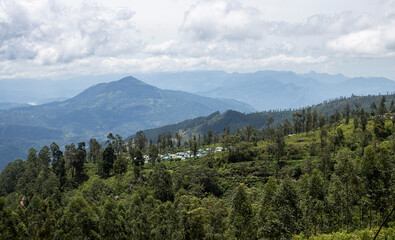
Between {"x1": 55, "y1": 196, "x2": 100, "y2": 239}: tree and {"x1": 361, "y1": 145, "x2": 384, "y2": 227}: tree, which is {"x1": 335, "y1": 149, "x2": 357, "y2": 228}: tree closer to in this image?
{"x1": 361, "y1": 145, "x2": 384, "y2": 227}: tree

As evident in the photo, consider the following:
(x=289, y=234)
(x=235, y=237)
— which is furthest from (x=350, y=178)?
(x=235, y=237)

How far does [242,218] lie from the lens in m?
31.8

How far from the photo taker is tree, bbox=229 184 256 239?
31.7m

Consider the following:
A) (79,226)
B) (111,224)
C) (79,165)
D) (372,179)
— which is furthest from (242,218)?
(79,165)

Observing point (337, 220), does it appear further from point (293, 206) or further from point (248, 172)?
point (248, 172)

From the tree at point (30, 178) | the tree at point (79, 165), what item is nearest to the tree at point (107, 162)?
the tree at point (79, 165)

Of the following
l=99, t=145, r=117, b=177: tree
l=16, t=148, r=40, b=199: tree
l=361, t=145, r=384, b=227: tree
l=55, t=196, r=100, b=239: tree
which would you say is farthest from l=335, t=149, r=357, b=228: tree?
l=99, t=145, r=117, b=177: tree

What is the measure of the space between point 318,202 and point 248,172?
5865 centimetres

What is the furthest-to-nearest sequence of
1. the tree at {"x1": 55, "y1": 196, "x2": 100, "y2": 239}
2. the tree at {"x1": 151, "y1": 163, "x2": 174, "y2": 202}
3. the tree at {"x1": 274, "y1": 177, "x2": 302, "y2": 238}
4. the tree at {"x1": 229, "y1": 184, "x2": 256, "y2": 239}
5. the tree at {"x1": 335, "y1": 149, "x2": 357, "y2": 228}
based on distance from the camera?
the tree at {"x1": 151, "y1": 163, "x2": 174, "y2": 202} → the tree at {"x1": 55, "y1": 196, "x2": 100, "y2": 239} → the tree at {"x1": 335, "y1": 149, "x2": 357, "y2": 228} → the tree at {"x1": 229, "y1": 184, "x2": 256, "y2": 239} → the tree at {"x1": 274, "y1": 177, "x2": 302, "y2": 238}

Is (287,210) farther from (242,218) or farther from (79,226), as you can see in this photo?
(79,226)

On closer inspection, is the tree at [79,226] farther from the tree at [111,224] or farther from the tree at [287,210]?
the tree at [287,210]

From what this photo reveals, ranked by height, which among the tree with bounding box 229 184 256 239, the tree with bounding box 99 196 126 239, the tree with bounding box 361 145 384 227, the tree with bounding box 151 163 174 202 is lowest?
the tree with bounding box 151 163 174 202

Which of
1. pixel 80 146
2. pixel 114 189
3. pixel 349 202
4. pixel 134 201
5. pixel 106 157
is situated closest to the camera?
pixel 349 202

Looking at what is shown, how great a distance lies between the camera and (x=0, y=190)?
9506 cm
